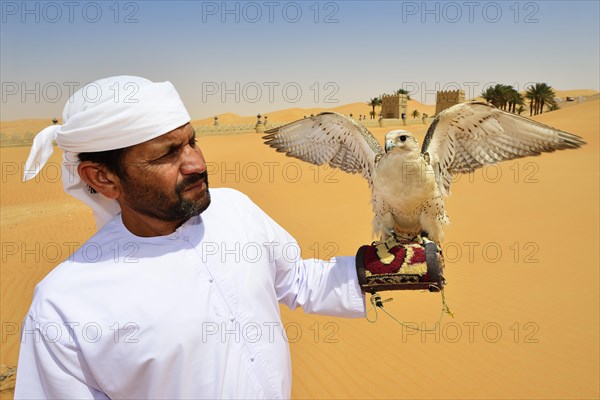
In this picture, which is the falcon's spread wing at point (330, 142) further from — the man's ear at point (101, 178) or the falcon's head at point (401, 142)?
the man's ear at point (101, 178)

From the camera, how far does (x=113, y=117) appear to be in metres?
1.39

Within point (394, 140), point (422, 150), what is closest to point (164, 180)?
point (394, 140)

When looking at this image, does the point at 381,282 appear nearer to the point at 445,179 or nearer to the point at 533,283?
the point at 445,179

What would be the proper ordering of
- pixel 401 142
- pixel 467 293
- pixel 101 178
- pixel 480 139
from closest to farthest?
pixel 101 178, pixel 401 142, pixel 480 139, pixel 467 293

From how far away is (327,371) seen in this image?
14.7 ft

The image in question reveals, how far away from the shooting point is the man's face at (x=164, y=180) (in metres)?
1.43

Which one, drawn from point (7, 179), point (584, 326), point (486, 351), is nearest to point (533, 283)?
point (584, 326)

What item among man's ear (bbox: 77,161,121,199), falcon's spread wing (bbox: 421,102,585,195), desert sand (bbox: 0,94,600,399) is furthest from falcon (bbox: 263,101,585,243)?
desert sand (bbox: 0,94,600,399)

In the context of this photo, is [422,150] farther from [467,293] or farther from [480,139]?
[467,293]

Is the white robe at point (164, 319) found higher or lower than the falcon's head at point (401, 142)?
lower

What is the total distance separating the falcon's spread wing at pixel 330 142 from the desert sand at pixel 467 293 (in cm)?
239

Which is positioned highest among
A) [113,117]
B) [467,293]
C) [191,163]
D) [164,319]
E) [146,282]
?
[113,117]

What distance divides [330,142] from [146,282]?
2540mm

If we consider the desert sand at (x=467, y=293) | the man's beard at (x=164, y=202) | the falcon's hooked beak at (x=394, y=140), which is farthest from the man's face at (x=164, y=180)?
the desert sand at (x=467, y=293)
